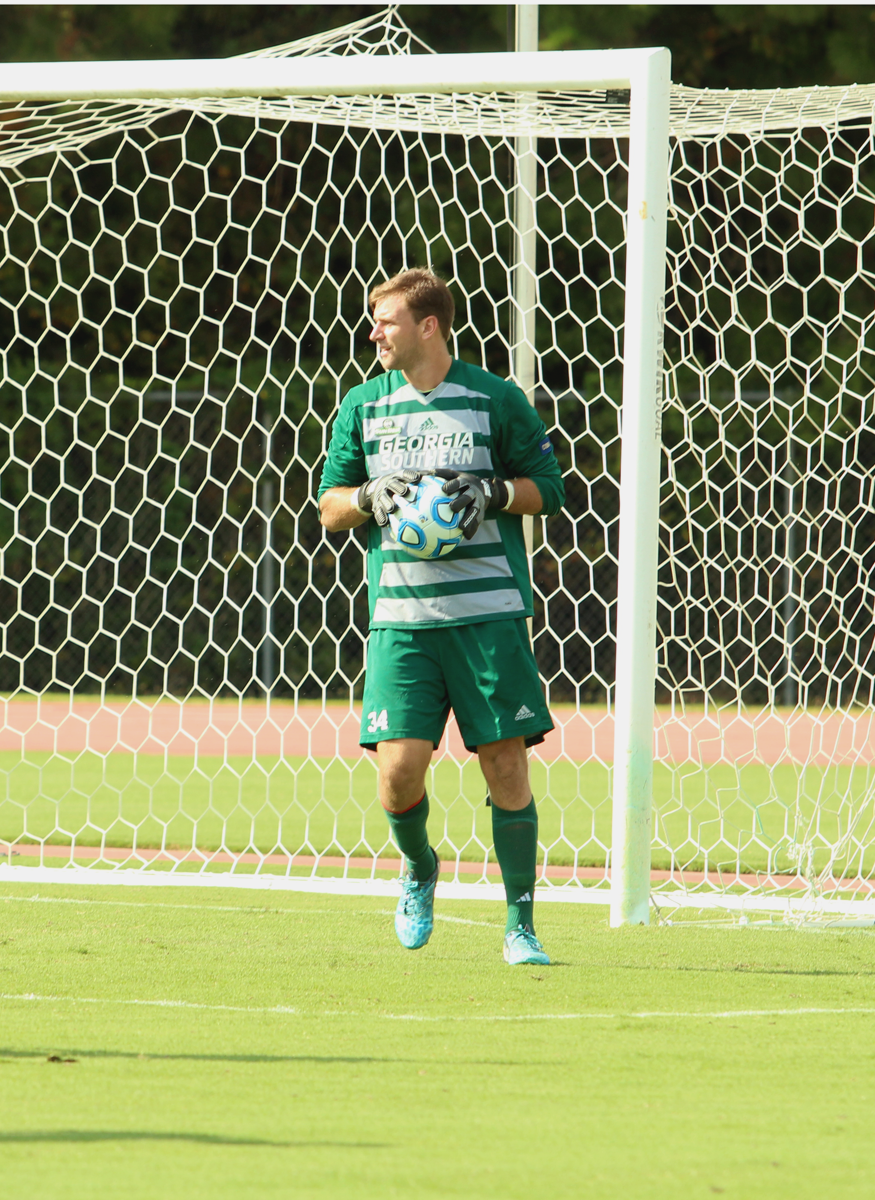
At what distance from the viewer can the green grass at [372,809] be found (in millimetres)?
7301

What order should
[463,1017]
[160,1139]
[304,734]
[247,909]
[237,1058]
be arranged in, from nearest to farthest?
[160,1139] < [237,1058] < [463,1017] < [247,909] < [304,734]

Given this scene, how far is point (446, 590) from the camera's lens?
4.72 metres

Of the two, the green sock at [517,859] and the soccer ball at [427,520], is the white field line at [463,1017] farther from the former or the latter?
the soccer ball at [427,520]

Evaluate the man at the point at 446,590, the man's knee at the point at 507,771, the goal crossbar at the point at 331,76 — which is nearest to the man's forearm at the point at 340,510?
the man at the point at 446,590

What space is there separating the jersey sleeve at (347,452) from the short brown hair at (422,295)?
32 centimetres

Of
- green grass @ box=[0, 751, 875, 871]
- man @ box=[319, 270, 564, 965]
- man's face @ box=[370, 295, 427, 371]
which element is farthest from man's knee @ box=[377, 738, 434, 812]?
green grass @ box=[0, 751, 875, 871]

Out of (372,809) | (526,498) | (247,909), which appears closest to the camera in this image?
(526,498)

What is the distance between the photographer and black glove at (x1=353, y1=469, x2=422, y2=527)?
464 centimetres

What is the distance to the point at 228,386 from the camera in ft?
46.6

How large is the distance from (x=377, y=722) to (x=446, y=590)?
17.2 inches

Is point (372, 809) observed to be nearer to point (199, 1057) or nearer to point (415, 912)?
point (415, 912)

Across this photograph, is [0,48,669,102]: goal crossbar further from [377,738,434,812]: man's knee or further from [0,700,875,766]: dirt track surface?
[0,700,875,766]: dirt track surface

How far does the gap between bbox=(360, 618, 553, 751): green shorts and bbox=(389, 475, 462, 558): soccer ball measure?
25 cm

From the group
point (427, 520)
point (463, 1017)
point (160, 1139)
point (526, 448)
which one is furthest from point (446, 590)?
point (160, 1139)
